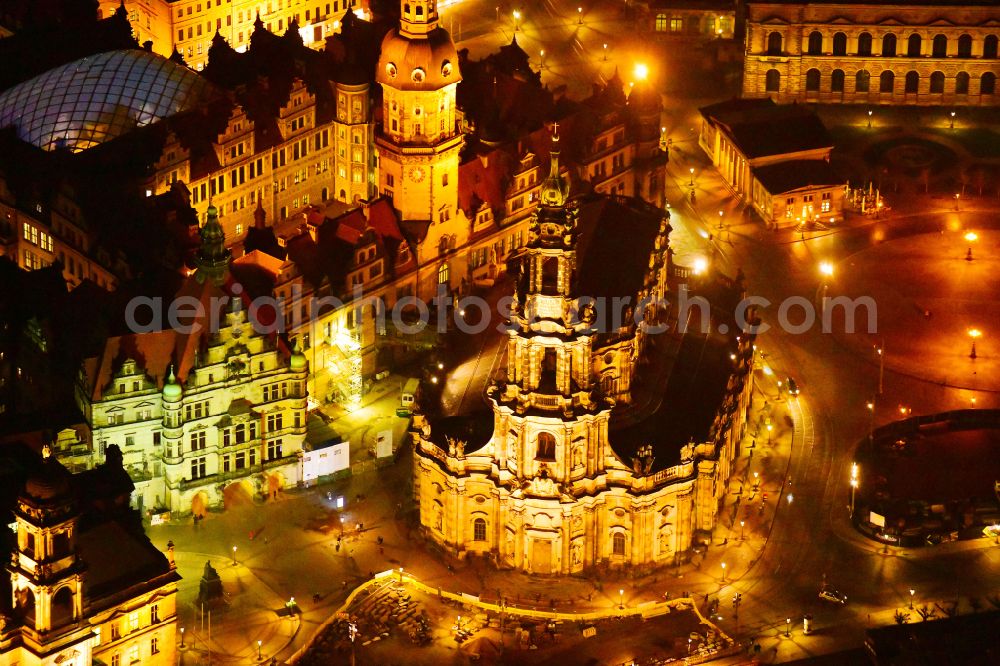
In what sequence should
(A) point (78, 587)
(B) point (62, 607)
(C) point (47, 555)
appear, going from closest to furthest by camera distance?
(C) point (47, 555) < (A) point (78, 587) < (B) point (62, 607)

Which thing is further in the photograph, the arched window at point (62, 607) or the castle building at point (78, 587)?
the arched window at point (62, 607)

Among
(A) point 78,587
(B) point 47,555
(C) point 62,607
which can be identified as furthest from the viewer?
(C) point 62,607

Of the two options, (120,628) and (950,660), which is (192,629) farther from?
(950,660)

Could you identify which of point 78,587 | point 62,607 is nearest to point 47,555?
point 78,587

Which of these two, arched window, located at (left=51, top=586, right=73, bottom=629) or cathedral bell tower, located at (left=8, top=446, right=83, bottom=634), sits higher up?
cathedral bell tower, located at (left=8, top=446, right=83, bottom=634)

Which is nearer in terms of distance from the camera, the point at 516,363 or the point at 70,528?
the point at 70,528

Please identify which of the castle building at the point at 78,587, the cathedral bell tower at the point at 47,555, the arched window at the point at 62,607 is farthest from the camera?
the arched window at the point at 62,607

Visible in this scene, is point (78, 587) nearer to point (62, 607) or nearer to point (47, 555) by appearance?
point (62, 607)

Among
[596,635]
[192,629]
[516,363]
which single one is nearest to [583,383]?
[516,363]
